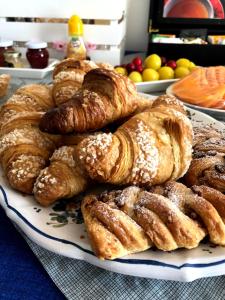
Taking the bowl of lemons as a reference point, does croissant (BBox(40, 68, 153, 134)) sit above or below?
above

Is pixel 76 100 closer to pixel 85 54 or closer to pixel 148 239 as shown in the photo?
pixel 148 239

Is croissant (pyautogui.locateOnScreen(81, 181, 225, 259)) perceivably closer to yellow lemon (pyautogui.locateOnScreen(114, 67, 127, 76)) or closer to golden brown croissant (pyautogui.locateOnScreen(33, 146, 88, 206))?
golden brown croissant (pyautogui.locateOnScreen(33, 146, 88, 206))

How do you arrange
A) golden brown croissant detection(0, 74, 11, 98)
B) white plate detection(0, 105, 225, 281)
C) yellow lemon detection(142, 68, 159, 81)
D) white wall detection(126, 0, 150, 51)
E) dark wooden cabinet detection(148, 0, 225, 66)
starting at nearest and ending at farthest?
white plate detection(0, 105, 225, 281)
golden brown croissant detection(0, 74, 11, 98)
yellow lemon detection(142, 68, 159, 81)
dark wooden cabinet detection(148, 0, 225, 66)
white wall detection(126, 0, 150, 51)

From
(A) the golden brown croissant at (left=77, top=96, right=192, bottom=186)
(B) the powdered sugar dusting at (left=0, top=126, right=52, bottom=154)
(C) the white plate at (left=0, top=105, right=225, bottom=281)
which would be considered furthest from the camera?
(B) the powdered sugar dusting at (left=0, top=126, right=52, bottom=154)

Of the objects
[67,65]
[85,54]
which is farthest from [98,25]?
[67,65]

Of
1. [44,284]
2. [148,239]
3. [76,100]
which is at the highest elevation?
[76,100]

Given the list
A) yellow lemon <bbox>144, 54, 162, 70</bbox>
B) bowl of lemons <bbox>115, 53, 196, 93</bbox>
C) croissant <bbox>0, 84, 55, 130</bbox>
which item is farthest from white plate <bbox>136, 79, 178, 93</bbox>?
croissant <bbox>0, 84, 55, 130</bbox>

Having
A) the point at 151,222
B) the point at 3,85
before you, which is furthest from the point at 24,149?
the point at 3,85
